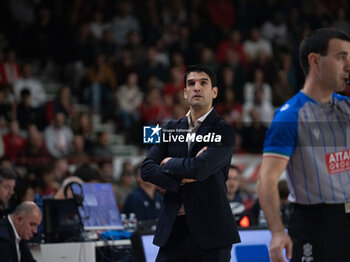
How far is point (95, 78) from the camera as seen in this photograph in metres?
14.8

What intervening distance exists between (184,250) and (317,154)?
42.8 inches

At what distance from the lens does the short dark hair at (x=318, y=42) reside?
12.9ft

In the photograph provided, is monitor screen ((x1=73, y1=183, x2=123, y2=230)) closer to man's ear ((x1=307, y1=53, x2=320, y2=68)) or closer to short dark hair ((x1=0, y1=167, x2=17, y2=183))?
short dark hair ((x1=0, y1=167, x2=17, y2=183))

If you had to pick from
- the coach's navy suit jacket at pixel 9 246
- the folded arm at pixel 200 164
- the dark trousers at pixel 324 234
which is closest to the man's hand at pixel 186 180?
the folded arm at pixel 200 164

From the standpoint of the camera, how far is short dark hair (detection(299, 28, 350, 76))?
393cm

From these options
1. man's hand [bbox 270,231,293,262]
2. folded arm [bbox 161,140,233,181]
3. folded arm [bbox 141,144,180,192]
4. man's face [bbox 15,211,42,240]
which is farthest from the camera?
man's face [bbox 15,211,42,240]

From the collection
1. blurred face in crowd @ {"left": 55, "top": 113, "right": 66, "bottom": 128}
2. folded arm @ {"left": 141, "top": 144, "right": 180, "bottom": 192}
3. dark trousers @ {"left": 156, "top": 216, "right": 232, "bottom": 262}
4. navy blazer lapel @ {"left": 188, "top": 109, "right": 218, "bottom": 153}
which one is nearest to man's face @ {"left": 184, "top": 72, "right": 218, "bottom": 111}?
navy blazer lapel @ {"left": 188, "top": 109, "right": 218, "bottom": 153}

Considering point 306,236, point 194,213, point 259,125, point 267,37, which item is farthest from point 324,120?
point 267,37

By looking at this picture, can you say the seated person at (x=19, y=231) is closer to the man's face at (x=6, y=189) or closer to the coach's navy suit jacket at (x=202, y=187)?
the man's face at (x=6, y=189)

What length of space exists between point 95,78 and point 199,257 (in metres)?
10.7

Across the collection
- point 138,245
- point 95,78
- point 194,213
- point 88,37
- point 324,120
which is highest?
point 88,37

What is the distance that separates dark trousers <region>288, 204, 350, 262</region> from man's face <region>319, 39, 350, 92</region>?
26.6 inches

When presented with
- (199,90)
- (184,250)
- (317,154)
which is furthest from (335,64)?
(184,250)

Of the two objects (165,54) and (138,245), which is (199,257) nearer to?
(138,245)
